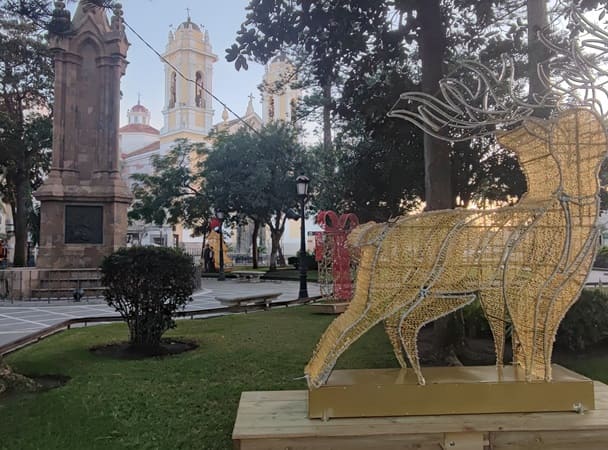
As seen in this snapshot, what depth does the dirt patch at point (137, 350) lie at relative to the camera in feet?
23.6

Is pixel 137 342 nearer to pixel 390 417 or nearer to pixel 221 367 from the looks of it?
pixel 221 367

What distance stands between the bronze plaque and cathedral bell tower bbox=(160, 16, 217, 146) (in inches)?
1320

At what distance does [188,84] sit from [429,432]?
50.8m

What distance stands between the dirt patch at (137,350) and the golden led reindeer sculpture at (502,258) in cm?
416

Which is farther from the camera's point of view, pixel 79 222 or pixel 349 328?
pixel 79 222

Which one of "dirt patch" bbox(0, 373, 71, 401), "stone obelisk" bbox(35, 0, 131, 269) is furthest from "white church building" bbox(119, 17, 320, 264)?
"dirt patch" bbox(0, 373, 71, 401)

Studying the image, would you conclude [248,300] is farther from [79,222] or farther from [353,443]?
[353,443]

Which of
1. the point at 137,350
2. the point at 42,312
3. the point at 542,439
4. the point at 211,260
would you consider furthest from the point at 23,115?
the point at 542,439

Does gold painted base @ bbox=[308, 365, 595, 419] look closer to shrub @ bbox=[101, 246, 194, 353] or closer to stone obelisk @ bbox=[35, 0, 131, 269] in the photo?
shrub @ bbox=[101, 246, 194, 353]

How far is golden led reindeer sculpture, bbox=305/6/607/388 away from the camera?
3750mm

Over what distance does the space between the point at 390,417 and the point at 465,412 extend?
1.79 ft

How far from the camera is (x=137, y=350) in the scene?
7355mm

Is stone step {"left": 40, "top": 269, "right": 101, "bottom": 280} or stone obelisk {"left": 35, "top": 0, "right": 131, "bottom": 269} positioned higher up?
stone obelisk {"left": 35, "top": 0, "right": 131, "bottom": 269}

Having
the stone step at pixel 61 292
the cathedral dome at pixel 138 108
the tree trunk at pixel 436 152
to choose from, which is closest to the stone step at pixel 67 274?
the stone step at pixel 61 292
